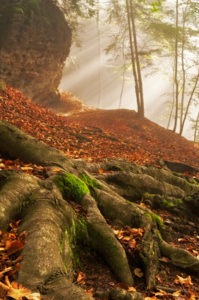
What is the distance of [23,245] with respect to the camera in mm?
2861

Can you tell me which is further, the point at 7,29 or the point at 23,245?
the point at 7,29

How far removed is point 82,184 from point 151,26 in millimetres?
20069

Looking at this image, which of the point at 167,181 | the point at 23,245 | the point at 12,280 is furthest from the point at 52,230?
the point at 167,181

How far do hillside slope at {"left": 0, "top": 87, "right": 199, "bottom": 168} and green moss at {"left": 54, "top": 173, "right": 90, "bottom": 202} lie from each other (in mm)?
4492

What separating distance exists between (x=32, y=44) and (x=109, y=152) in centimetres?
1190

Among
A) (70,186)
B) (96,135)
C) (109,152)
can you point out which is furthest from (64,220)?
(96,135)

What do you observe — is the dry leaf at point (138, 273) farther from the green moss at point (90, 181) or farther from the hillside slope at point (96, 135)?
the hillside slope at point (96, 135)

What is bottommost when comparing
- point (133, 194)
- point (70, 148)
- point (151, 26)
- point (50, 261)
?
point (50, 261)

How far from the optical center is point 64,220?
355cm

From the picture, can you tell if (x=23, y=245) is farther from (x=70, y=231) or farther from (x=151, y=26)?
(x=151, y=26)

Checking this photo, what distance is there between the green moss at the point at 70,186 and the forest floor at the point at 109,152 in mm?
199

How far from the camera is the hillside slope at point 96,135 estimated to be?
10.5 metres

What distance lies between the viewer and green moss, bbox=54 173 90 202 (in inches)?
166

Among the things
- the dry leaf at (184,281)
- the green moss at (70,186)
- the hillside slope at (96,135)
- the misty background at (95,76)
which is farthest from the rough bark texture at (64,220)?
the misty background at (95,76)
